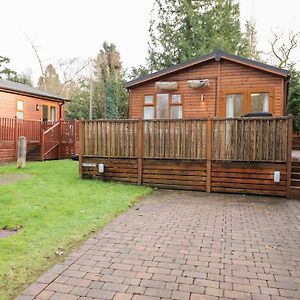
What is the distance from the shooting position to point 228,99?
12938 mm

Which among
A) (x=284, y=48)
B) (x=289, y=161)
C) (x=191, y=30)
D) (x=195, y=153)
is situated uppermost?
(x=191, y=30)

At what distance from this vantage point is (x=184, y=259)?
3764mm

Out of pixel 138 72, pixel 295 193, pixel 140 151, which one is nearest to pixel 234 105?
pixel 140 151

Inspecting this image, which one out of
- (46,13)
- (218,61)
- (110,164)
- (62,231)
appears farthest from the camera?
(46,13)

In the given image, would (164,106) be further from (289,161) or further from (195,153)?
(289,161)

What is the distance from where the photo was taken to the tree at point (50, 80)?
40875 millimetres

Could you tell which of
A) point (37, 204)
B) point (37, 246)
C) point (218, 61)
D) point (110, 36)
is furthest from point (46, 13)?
point (37, 246)

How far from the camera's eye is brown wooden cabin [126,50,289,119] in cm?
1223

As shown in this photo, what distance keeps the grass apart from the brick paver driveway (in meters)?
0.22

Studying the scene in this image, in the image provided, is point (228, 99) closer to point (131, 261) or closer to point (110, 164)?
point (110, 164)

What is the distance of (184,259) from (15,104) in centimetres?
1739

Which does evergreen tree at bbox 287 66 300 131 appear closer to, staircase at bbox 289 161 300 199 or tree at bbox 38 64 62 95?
staircase at bbox 289 161 300 199

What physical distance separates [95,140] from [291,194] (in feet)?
17.7

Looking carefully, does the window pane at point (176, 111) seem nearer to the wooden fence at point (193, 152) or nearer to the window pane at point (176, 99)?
the window pane at point (176, 99)
